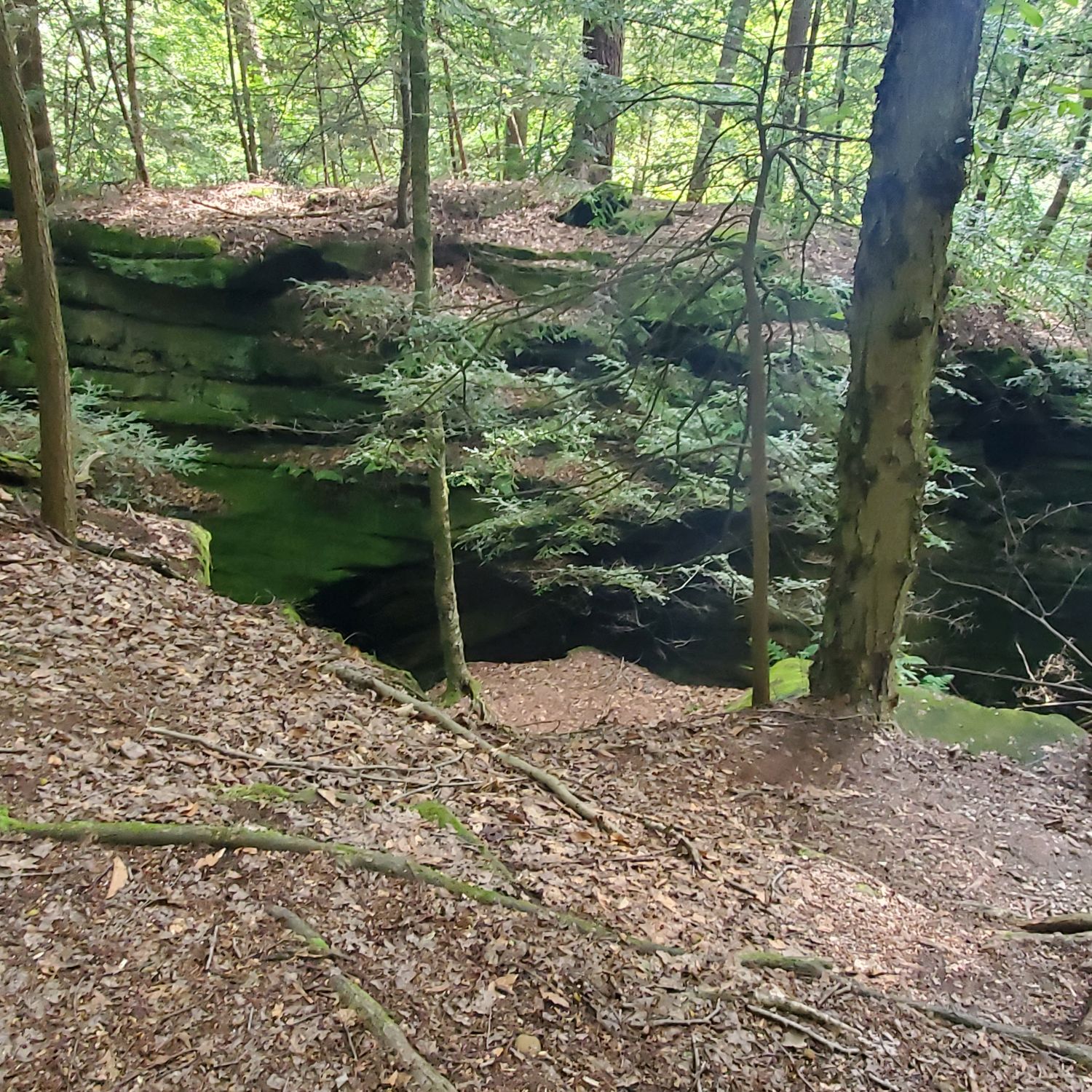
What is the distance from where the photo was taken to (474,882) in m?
3.22

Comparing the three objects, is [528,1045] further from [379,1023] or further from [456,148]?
[456,148]

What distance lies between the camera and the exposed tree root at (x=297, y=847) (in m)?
3.02

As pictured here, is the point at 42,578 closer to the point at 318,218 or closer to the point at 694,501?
the point at 694,501

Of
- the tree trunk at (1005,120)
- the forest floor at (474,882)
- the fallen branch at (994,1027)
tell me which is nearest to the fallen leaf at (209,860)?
the forest floor at (474,882)

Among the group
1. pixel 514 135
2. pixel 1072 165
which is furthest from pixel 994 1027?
pixel 514 135

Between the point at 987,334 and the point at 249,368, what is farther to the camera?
the point at 249,368

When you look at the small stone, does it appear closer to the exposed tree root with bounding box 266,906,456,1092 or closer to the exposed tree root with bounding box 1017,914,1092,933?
the exposed tree root with bounding box 266,906,456,1092

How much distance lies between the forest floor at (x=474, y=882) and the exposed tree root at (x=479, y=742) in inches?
3.6

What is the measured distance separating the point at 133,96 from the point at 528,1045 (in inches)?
581

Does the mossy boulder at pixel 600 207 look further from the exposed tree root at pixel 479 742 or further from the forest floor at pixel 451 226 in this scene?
the exposed tree root at pixel 479 742

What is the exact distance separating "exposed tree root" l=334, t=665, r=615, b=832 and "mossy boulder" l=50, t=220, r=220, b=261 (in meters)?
8.28

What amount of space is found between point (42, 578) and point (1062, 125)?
10483 mm

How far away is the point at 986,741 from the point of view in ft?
20.2

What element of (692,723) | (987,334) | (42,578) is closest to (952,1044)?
(692,723)
